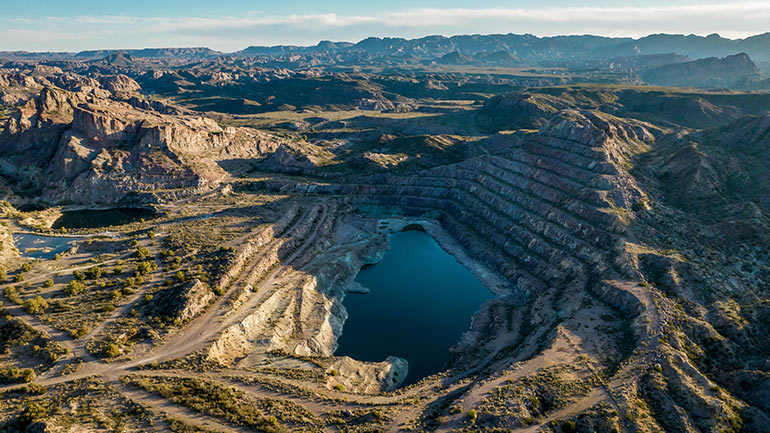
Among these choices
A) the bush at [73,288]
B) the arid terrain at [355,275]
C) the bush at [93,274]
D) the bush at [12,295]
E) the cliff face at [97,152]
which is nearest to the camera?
the arid terrain at [355,275]

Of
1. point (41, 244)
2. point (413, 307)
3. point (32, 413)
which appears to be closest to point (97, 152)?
point (41, 244)

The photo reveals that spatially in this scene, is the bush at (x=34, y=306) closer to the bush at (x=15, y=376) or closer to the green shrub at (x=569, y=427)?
the bush at (x=15, y=376)

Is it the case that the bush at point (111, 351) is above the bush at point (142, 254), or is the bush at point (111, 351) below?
below

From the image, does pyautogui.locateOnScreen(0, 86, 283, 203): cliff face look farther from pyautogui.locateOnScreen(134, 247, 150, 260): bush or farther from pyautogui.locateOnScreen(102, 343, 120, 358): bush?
pyautogui.locateOnScreen(102, 343, 120, 358): bush

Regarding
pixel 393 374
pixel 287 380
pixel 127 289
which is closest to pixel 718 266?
pixel 393 374

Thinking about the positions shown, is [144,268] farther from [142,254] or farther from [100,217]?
[100,217]

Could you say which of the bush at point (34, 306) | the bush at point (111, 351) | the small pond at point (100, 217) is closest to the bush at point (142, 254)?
the bush at point (34, 306)

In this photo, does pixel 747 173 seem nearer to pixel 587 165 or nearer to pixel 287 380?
pixel 587 165
